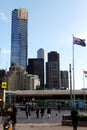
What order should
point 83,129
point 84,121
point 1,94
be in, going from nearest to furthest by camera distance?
point 83,129 < point 84,121 < point 1,94

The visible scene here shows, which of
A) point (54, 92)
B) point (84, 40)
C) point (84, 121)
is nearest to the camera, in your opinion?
point (84, 121)

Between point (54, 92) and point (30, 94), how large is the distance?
10.3m

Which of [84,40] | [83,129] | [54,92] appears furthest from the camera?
[54,92]

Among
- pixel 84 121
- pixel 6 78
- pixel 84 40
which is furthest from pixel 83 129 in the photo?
pixel 6 78

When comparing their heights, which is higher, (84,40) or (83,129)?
(84,40)

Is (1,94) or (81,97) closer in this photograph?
(1,94)

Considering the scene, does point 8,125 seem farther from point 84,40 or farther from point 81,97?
point 81,97

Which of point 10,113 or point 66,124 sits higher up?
point 10,113

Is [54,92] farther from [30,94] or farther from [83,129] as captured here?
[83,129]

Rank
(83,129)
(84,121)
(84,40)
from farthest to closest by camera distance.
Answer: (84,40)
(84,121)
(83,129)

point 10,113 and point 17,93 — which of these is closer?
point 10,113

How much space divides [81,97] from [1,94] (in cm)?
8560

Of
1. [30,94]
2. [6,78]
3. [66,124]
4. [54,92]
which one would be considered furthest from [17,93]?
[66,124]

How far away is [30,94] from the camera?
150 metres
